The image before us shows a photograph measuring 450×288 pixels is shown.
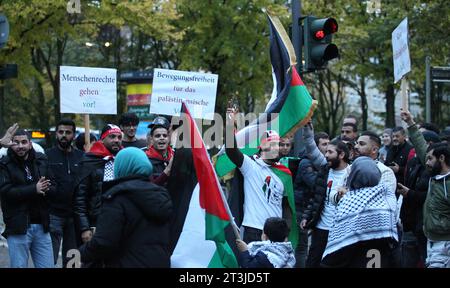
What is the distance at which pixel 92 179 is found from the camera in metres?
8.87

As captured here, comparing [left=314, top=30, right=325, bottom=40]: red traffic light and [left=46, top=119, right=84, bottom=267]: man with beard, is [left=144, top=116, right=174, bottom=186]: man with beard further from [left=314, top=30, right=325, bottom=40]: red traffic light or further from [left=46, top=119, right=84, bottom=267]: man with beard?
[left=314, top=30, right=325, bottom=40]: red traffic light

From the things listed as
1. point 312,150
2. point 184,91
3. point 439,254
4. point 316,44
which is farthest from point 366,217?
point 184,91

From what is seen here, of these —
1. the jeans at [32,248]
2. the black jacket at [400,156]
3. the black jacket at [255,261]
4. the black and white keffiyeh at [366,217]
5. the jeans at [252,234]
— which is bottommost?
the jeans at [32,248]

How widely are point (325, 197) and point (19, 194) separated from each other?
10.9ft

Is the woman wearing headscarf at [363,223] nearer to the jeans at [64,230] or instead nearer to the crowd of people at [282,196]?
the crowd of people at [282,196]

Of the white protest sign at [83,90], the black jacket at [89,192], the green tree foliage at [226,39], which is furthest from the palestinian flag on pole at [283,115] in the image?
the green tree foliage at [226,39]

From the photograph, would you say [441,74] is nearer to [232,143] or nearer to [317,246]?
[317,246]

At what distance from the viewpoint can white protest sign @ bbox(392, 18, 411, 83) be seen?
9938mm

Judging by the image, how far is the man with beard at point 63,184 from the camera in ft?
31.9

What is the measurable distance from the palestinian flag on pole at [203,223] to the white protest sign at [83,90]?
436 centimetres

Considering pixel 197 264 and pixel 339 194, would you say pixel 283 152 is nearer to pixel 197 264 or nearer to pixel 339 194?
pixel 339 194

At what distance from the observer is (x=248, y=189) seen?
28.4 feet
